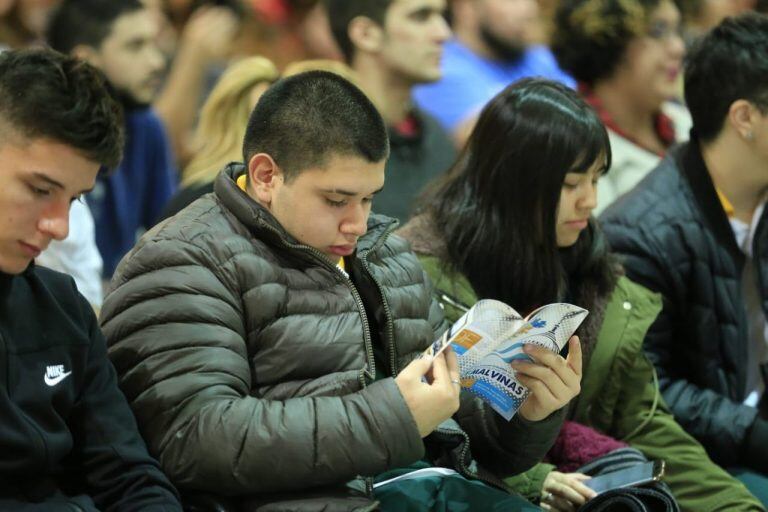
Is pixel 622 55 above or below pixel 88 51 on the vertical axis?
below

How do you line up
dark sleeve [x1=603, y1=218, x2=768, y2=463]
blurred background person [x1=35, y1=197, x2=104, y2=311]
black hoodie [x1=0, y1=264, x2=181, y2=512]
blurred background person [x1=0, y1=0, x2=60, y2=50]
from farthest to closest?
blurred background person [x1=0, y1=0, x2=60, y2=50] → blurred background person [x1=35, y1=197, x2=104, y2=311] → dark sleeve [x1=603, y1=218, x2=768, y2=463] → black hoodie [x1=0, y1=264, x2=181, y2=512]

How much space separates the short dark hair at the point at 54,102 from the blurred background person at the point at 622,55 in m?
3.30

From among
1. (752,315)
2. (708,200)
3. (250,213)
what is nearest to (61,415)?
(250,213)

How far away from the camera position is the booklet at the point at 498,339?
2.47 meters

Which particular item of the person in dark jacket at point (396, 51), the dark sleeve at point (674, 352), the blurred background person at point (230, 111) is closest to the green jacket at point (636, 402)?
the dark sleeve at point (674, 352)

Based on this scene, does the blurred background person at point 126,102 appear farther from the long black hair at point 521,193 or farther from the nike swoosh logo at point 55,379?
the nike swoosh logo at point 55,379

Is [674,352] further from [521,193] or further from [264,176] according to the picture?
[264,176]

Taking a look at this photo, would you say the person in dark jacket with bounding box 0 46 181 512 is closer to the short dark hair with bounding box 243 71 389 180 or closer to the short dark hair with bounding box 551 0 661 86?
the short dark hair with bounding box 243 71 389 180

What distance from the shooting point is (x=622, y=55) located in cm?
532

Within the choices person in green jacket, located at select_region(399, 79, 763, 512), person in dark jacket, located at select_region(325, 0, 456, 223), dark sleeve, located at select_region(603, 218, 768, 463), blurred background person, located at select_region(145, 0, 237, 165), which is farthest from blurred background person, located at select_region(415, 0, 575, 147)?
person in green jacket, located at select_region(399, 79, 763, 512)

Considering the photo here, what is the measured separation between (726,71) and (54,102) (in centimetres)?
245

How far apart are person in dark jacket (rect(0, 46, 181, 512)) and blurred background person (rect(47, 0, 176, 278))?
120 inches

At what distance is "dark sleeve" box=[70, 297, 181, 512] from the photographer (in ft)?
7.57

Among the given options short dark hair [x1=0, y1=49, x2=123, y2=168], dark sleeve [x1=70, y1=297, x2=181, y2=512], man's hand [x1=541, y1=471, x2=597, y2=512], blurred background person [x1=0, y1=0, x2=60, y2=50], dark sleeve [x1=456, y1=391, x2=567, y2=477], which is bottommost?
man's hand [x1=541, y1=471, x2=597, y2=512]
